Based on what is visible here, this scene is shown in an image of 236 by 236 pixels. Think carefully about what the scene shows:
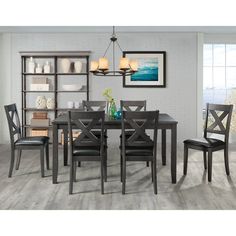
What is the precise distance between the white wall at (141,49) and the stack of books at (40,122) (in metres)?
0.54

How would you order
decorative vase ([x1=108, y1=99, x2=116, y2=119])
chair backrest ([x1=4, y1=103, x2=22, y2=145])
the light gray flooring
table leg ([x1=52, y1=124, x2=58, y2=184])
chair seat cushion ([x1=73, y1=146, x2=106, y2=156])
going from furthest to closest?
decorative vase ([x1=108, y1=99, x2=116, y2=119]) → chair backrest ([x1=4, y1=103, x2=22, y2=145]) → table leg ([x1=52, y1=124, x2=58, y2=184]) → chair seat cushion ([x1=73, y1=146, x2=106, y2=156]) → the light gray flooring

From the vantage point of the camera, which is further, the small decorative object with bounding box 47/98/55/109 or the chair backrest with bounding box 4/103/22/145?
the small decorative object with bounding box 47/98/55/109

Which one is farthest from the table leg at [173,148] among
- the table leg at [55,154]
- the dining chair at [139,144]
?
the table leg at [55,154]

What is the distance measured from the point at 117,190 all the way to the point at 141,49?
3949 mm

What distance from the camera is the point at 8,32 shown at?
707 centimetres

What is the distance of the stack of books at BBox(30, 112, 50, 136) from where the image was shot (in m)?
6.93

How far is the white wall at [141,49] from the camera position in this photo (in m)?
7.10

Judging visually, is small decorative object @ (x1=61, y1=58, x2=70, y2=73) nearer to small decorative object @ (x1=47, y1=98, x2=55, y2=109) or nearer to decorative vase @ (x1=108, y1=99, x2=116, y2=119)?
small decorative object @ (x1=47, y1=98, x2=55, y2=109)

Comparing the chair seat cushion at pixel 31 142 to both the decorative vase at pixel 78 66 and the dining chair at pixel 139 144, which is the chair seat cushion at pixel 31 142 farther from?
the decorative vase at pixel 78 66

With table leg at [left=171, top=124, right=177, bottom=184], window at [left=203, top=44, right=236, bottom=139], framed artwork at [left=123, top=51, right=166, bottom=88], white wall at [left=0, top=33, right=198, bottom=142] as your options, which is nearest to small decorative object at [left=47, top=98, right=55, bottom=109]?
white wall at [left=0, top=33, right=198, bottom=142]

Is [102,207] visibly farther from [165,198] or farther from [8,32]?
[8,32]

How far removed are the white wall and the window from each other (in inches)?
11.3
